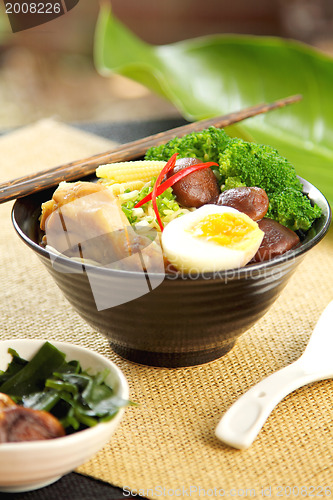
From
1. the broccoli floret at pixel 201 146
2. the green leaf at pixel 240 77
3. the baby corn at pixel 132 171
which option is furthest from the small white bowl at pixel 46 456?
the green leaf at pixel 240 77

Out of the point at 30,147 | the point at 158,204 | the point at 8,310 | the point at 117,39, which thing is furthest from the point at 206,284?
the point at 117,39

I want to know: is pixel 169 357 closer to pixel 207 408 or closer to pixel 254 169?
pixel 207 408

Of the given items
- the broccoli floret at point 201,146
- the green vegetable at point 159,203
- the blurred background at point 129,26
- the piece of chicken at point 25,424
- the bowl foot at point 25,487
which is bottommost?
the blurred background at point 129,26

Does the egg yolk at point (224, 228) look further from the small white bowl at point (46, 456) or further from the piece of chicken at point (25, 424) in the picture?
the piece of chicken at point (25, 424)

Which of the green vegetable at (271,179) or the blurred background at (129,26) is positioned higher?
the green vegetable at (271,179)

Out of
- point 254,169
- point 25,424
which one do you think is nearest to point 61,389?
point 25,424

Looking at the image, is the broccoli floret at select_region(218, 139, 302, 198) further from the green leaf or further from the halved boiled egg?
the green leaf

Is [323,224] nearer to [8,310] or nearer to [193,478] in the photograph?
[193,478]

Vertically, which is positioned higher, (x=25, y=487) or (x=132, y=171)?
(x=132, y=171)
